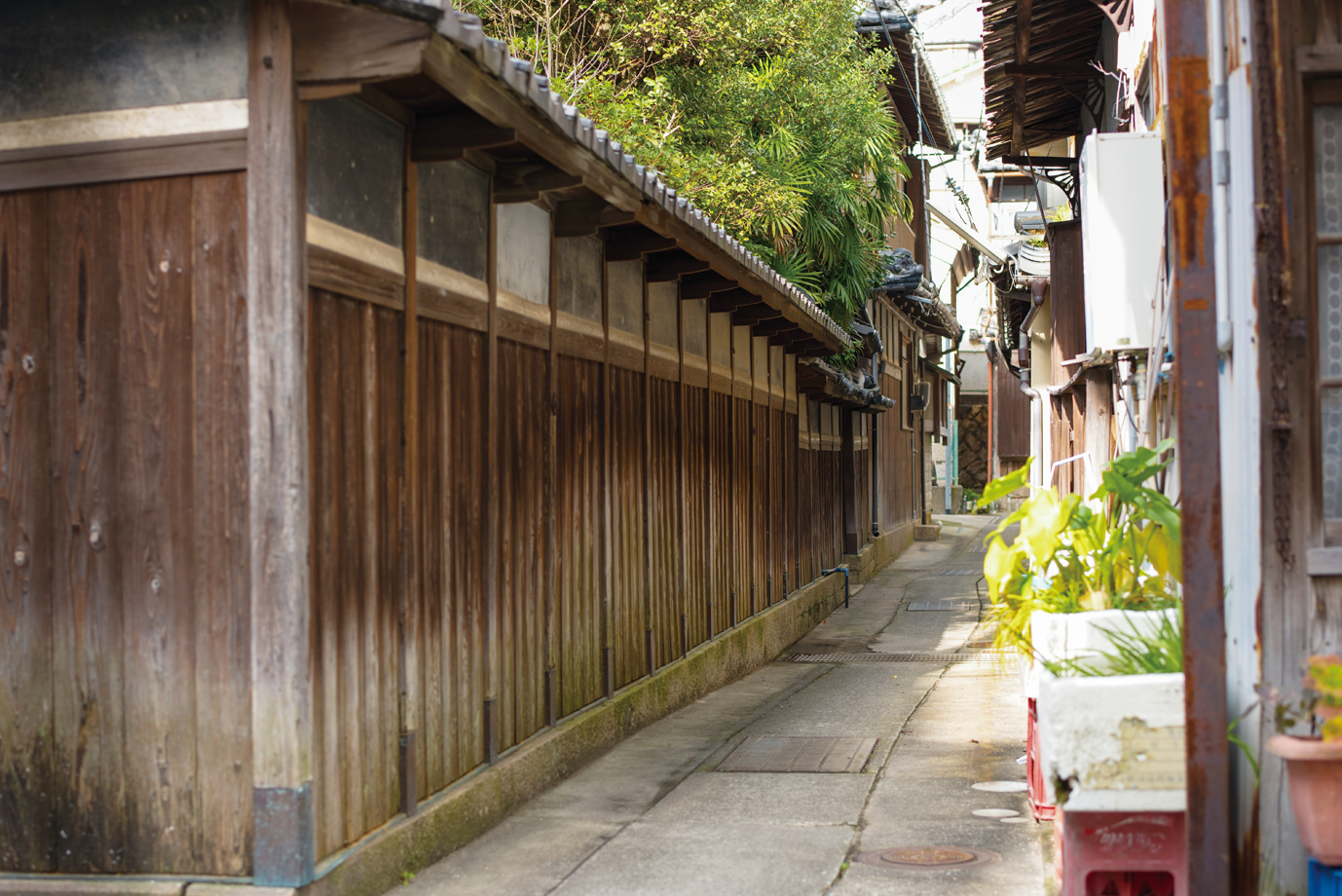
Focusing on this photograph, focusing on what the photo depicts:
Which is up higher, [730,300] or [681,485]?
[730,300]

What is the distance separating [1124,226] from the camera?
6703mm

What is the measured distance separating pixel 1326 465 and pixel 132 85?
5.01 metres

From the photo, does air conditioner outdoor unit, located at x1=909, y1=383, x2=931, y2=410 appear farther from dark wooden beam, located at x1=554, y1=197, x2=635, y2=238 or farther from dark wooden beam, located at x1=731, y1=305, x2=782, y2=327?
dark wooden beam, located at x1=554, y1=197, x2=635, y2=238

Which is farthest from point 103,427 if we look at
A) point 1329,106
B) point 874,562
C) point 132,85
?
point 874,562

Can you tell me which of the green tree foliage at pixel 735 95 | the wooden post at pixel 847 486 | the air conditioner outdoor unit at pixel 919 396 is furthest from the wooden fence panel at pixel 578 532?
the air conditioner outdoor unit at pixel 919 396

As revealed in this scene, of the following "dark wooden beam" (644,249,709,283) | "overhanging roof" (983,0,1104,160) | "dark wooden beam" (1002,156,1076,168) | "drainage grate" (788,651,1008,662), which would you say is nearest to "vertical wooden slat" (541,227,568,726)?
"dark wooden beam" (644,249,709,283)

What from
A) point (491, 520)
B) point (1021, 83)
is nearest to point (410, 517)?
point (491, 520)

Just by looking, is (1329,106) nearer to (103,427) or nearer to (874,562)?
(103,427)

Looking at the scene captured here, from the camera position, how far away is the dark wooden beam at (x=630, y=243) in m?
9.27

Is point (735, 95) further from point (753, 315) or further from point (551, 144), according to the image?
point (551, 144)

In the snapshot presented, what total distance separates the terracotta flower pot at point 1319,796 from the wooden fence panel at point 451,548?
3838 millimetres

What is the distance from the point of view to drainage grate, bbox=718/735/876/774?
8305 millimetres

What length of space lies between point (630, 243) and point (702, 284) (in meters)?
2.11

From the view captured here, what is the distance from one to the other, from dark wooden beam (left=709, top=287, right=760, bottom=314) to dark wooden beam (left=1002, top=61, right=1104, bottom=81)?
3214mm
